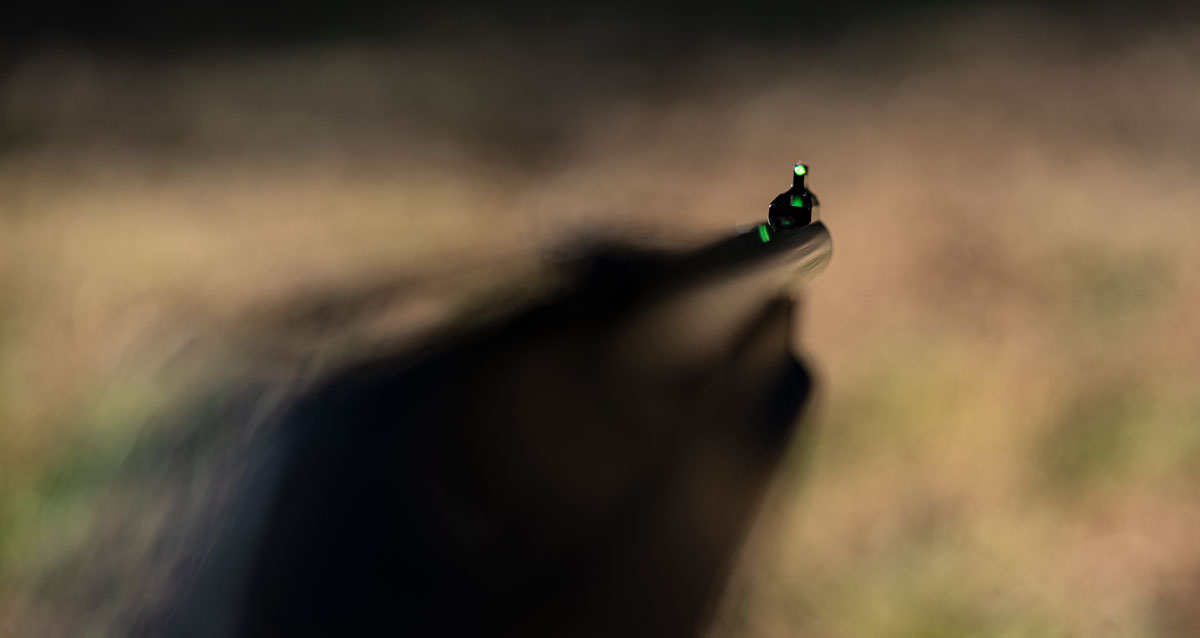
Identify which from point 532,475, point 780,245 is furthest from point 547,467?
point 780,245

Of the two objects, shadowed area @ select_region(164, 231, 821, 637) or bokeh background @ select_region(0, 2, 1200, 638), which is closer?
shadowed area @ select_region(164, 231, 821, 637)

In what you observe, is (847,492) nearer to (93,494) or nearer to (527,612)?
(527,612)

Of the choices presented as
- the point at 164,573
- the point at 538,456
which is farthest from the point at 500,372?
the point at 164,573

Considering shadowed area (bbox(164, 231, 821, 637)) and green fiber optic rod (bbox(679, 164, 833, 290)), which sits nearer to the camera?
shadowed area (bbox(164, 231, 821, 637))

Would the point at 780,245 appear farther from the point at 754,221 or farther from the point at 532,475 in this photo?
the point at 532,475

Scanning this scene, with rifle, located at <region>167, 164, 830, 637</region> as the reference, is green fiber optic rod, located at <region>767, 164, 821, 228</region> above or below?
above

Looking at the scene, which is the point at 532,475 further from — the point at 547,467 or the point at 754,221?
the point at 754,221

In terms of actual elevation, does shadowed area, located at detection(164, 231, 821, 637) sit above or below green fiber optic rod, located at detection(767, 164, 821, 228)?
below

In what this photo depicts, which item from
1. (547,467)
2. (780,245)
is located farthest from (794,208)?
(547,467)

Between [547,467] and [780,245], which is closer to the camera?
[547,467]
